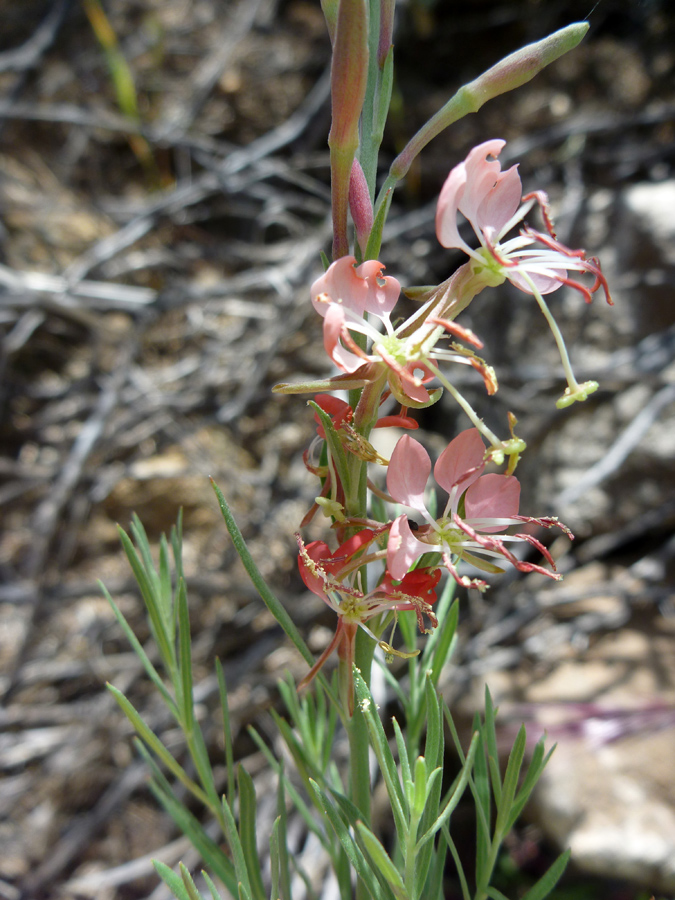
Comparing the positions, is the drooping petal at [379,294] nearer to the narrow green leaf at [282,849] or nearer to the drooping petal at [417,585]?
the drooping petal at [417,585]

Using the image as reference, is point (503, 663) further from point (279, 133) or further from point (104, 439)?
point (279, 133)

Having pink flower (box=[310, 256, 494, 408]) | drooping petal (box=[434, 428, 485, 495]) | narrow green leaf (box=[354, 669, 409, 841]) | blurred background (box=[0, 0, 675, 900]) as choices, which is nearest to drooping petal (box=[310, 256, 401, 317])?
pink flower (box=[310, 256, 494, 408])

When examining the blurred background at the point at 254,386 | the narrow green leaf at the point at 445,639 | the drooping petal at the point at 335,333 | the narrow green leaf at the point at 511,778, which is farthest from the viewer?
the blurred background at the point at 254,386

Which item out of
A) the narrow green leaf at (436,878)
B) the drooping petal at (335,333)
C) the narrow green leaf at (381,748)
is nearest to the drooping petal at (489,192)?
the drooping petal at (335,333)

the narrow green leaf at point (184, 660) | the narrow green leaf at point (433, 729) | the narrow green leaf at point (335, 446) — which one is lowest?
the narrow green leaf at point (433, 729)

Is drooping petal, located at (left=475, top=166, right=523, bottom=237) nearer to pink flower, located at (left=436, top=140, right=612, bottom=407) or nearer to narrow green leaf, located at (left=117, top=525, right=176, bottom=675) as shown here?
pink flower, located at (left=436, top=140, right=612, bottom=407)

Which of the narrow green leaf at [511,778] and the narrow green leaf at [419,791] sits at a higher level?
the narrow green leaf at [419,791]

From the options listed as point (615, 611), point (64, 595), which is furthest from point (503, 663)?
point (64, 595)

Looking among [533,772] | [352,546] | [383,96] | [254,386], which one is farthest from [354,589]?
[254,386]
